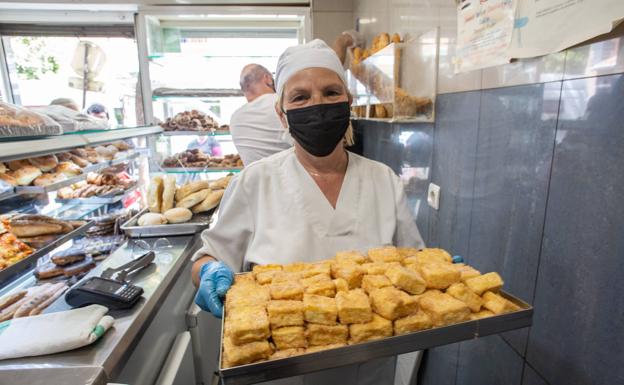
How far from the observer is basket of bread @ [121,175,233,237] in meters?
1.86

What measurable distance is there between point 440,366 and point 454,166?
108cm

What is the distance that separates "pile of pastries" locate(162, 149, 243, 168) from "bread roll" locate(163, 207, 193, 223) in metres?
1.54

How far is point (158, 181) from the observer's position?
214cm

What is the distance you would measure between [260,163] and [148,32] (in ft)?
8.66

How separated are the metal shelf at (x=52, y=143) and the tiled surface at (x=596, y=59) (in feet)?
5.06

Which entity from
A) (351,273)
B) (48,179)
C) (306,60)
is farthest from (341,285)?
(48,179)

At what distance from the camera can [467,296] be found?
0.92m

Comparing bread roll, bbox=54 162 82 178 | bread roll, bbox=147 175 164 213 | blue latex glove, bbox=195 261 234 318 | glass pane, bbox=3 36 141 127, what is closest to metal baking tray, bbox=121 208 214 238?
bread roll, bbox=147 175 164 213

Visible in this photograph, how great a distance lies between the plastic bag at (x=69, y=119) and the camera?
138cm

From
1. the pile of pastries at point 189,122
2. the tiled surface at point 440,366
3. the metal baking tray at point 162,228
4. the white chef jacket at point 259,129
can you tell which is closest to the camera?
the tiled surface at point 440,366

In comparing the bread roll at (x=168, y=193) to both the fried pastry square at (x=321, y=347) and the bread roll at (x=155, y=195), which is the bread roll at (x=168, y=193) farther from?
the fried pastry square at (x=321, y=347)

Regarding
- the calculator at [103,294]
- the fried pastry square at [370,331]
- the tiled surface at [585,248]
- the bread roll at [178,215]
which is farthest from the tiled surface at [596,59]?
the bread roll at [178,215]

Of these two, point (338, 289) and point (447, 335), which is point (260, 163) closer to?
point (338, 289)

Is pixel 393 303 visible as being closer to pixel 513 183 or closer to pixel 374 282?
pixel 374 282
